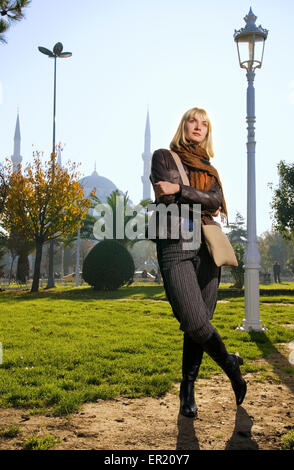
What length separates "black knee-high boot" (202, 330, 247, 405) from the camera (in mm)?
2812

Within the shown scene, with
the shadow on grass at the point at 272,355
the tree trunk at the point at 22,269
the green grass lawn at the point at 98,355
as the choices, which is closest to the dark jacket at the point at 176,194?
the green grass lawn at the point at 98,355

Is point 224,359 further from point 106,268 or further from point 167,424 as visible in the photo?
point 106,268

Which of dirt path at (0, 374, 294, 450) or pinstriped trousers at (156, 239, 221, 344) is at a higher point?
pinstriped trousers at (156, 239, 221, 344)

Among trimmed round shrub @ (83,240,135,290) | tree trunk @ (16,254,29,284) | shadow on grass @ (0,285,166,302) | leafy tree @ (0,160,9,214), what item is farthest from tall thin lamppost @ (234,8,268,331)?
tree trunk @ (16,254,29,284)

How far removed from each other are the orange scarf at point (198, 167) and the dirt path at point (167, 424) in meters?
1.49

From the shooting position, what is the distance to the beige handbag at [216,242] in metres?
2.83

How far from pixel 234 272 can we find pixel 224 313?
932cm

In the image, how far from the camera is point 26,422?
9.79 ft

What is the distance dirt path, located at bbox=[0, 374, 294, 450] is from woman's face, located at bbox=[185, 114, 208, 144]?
2.04 meters

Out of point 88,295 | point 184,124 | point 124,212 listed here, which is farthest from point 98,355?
point 124,212

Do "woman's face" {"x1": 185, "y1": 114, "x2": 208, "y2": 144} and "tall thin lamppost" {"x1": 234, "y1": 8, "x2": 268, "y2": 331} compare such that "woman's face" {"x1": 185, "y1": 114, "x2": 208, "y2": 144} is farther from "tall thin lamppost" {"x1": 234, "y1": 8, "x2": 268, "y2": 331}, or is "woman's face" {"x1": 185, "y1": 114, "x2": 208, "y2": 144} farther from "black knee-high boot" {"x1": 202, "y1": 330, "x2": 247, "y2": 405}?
"tall thin lamppost" {"x1": 234, "y1": 8, "x2": 268, "y2": 331}
